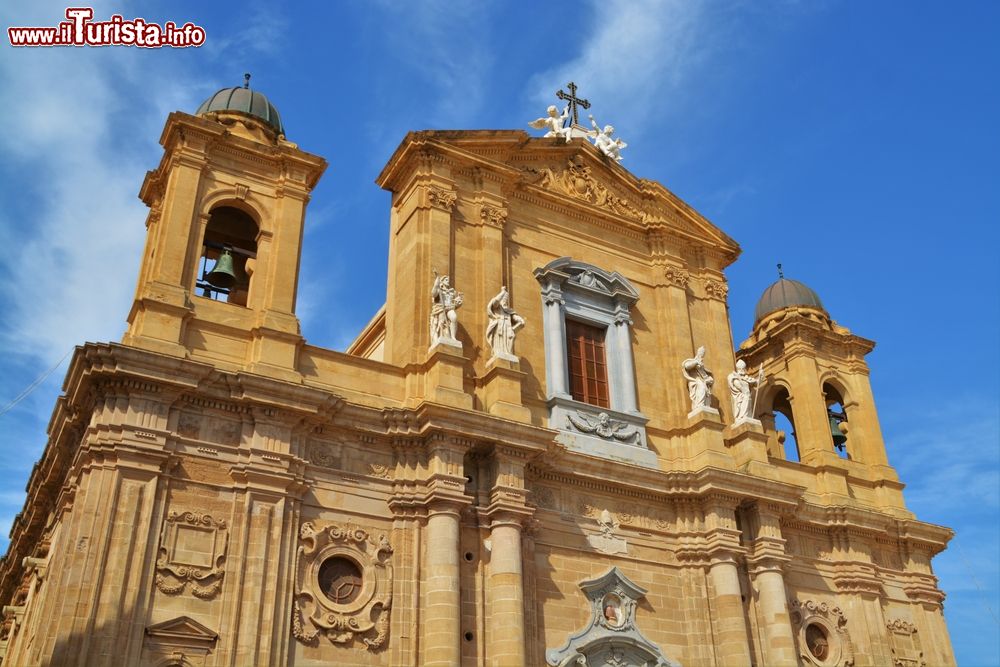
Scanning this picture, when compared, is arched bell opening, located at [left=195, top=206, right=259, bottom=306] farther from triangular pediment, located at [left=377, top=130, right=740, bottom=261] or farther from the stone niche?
the stone niche

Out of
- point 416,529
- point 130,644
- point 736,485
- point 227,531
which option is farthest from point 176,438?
point 736,485

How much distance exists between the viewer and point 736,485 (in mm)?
19453

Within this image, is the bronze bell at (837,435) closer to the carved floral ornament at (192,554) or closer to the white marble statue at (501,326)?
the white marble statue at (501,326)

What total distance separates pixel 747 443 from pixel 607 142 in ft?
25.7

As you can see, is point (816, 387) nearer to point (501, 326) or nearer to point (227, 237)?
point (501, 326)

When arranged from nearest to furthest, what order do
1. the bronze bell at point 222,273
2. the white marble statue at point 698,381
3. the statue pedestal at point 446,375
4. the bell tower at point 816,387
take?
the statue pedestal at point 446,375
the bronze bell at point 222,273
the white marble statue at point 698,381
the bell tower at point 816,387

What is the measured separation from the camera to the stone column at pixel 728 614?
59.2ft

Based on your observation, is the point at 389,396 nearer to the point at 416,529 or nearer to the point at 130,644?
the point at 416,529

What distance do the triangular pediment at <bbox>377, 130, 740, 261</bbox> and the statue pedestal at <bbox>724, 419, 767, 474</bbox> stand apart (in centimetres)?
495

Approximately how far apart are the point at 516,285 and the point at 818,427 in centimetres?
837

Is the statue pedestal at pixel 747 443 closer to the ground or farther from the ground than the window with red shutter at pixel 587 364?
closer to the ground

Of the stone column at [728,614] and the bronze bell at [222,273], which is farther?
the bronze bell at [222,273]

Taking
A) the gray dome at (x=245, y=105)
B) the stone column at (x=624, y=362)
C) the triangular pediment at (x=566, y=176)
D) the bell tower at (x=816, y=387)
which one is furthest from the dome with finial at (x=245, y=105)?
the bell tower at (x=816, y=387)

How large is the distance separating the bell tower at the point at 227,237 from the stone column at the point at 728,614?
28.6 feet
